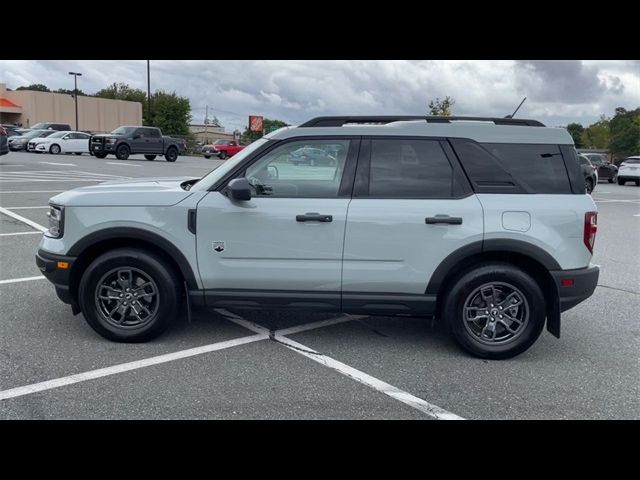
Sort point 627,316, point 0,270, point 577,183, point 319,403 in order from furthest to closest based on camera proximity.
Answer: point 0,270 → point 627,316 → point 577,183 → point 319,403

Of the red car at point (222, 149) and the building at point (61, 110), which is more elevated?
the building at point (61, 110)

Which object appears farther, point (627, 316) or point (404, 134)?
point (627, 316)

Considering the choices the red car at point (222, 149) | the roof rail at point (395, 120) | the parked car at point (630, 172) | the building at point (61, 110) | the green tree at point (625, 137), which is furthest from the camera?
the green tree at point (625, 137)

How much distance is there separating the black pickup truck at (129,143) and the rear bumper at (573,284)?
2788cm

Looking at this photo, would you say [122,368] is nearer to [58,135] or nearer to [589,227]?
[589,227]

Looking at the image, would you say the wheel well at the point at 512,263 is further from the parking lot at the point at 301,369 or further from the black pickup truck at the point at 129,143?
the black pickup truck at the point at 129,143

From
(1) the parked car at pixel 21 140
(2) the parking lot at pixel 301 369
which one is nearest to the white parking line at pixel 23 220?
(2) the parking lot at pixel 301 369

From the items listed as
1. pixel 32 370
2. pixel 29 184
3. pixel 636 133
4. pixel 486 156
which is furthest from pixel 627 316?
pixel 636 133

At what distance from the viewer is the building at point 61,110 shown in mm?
61750

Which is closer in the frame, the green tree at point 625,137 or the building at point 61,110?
the building at point 61,110

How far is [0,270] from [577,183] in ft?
20.8

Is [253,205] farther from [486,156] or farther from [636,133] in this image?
[636,133]

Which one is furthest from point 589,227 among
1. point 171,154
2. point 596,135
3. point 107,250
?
point 596,135
